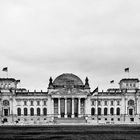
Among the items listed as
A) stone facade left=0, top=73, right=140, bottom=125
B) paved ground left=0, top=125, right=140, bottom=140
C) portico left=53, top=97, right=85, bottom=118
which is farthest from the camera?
stone facade left=0, top=73, right=140, bottom=125

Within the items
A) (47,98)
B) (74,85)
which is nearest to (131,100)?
(74,85)

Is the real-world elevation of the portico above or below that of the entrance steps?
above

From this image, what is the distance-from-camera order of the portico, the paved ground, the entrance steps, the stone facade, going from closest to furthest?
the paved ground < the entrance steps < the portico < the stone facade

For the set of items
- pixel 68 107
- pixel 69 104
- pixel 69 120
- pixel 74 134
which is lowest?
pixel 69 120

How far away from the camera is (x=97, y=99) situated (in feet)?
561

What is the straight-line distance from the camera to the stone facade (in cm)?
16738

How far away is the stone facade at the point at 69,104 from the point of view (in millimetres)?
167375

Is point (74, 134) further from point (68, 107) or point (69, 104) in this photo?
point (69, 104)

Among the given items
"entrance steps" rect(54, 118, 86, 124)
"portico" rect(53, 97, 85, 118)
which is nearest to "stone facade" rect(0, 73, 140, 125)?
"portico" rect(53, 97, 85, 118)

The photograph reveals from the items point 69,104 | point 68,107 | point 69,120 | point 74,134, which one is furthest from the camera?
point 69,104

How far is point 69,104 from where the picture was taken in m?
169

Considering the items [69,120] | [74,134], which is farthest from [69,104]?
[74,134]

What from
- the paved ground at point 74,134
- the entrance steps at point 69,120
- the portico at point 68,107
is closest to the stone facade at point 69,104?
the portico at point 68,107

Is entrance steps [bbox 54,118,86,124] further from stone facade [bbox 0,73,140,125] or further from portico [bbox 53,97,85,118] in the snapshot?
portico [bbox 53,97,85,118]
